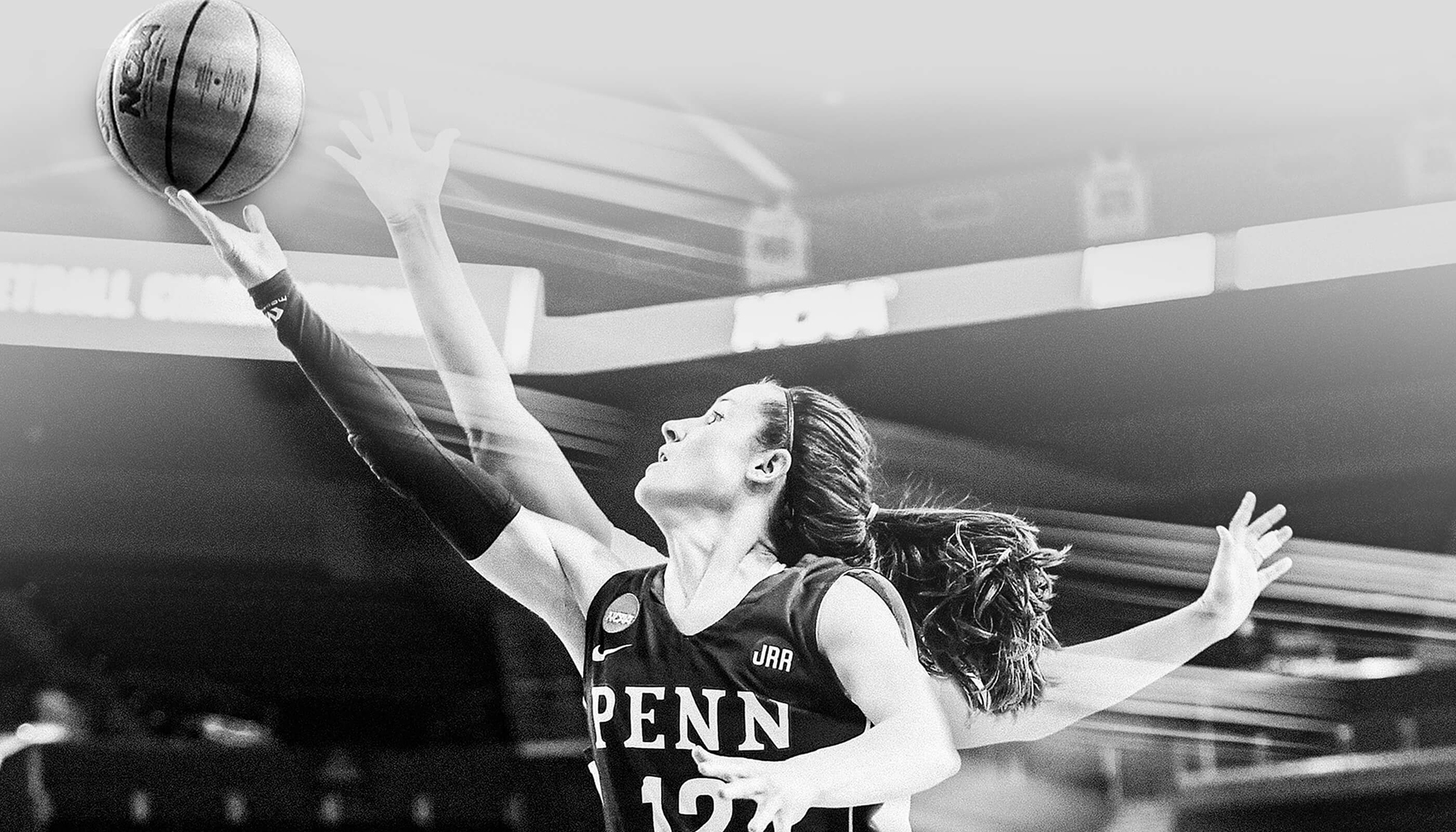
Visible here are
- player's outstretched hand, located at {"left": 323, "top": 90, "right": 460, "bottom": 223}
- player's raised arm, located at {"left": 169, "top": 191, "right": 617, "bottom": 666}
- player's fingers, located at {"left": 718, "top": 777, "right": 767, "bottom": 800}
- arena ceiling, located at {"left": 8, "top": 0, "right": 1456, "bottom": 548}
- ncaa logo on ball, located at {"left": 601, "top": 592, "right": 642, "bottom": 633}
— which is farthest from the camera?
arena ceiling, located at {"left": 8, "top": 0, "right": 1456, "bottom": 548}

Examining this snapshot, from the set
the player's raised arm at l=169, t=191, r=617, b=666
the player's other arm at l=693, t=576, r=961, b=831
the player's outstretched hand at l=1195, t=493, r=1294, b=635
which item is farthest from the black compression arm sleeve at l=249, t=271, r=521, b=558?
the player's outstretched hand at l=1195, t=493, r=1294, b=635

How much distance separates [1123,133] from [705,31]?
3.01ft

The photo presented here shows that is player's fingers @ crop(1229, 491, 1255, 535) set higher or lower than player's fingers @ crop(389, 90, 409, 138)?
lower

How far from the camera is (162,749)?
3.15 metres

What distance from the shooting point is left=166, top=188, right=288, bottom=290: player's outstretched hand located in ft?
6.73

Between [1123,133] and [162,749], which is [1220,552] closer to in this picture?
[1123,133]

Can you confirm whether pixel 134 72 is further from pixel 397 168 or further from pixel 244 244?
pixel 397 168

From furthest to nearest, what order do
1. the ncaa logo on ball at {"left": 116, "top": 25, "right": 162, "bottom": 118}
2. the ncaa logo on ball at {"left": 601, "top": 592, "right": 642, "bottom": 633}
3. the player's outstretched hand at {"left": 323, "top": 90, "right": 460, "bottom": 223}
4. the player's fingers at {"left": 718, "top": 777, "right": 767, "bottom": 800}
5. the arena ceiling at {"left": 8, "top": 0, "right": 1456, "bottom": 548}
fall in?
the arena ceiling at {"left": 8, "top": 0, "right": 1456, "bottom": 548} < the player's outstretched hand at {"left": 323, "top": 90, "right": 460, "bottom": 223} < the ncaa logo on ball at {"left": 601, "top": 592, "right": 642, "bottom": 633} < the ncaa logo on ball at {"left": 116, "top": 25, "right": 162, "bottom": 118} < the player's fingers at {"left": 718, "top": 777, "right": 767, "bottom": 800}

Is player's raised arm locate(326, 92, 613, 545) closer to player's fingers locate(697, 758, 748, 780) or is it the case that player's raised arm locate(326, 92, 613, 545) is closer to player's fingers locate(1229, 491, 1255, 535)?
player's fingers locate(697, 758, 748, 780)

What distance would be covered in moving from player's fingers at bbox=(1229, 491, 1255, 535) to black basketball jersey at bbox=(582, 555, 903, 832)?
708 millimetres

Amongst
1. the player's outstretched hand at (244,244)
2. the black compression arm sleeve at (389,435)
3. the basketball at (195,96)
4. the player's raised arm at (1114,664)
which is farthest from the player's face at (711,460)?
the basketball at (195,96)

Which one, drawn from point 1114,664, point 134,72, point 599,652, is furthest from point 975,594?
point 134,72

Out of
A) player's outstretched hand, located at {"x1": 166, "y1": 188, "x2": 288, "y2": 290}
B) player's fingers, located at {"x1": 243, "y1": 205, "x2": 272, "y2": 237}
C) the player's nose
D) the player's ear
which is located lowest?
the player's ear

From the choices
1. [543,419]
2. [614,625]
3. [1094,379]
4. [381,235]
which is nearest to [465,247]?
[381,235]
